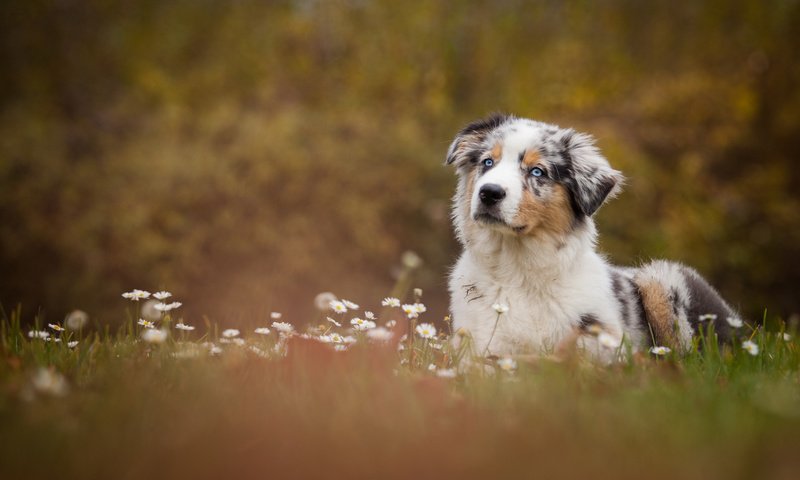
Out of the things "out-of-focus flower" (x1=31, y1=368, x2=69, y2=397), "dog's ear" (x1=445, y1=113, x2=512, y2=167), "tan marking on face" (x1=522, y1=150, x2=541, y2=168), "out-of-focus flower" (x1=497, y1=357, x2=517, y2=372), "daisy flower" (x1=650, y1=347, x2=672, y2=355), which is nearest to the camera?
"out-of-focus flower" (x1=31, y1=368, x2=69, y2=397)

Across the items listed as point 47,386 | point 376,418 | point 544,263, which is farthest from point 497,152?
point 47,386

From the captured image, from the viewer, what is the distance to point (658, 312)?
4340mm

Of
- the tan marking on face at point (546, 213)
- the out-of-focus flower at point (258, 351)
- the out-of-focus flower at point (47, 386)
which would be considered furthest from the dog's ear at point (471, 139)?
the out-of-focus flower at point (47, 386)

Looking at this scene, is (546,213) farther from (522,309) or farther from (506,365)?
(506,365)

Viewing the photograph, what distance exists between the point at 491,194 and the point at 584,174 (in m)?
0.69

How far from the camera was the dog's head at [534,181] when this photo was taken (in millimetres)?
3902

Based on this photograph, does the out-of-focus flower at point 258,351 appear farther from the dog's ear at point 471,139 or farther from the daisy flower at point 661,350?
the daisy flower at point 661,350

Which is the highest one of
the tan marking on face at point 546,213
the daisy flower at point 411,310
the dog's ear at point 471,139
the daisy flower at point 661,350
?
the dog's ear at point 471,139

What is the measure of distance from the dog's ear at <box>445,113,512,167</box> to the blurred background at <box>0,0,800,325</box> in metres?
3.64

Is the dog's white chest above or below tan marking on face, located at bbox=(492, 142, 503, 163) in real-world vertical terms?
below

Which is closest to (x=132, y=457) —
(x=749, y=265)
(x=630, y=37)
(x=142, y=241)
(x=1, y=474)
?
(x=1, y=474)

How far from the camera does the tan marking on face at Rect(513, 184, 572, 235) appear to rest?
3.97 metres

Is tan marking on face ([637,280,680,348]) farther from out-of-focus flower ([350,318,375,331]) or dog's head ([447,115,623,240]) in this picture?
out-of-focus flower ([350,318,375,331])

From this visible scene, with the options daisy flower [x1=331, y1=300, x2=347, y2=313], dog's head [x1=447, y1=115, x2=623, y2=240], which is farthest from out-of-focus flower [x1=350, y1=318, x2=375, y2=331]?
dog's head [x1=447, y1=115, x2=623, y2=240]
